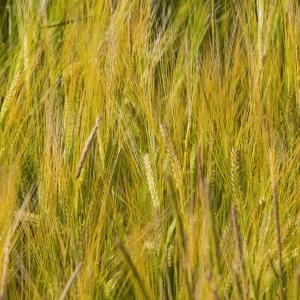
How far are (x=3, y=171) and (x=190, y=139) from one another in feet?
1.11

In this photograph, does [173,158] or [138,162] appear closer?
[173,158]

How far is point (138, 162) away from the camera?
1049mm

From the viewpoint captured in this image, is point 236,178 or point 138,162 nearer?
point 236,178

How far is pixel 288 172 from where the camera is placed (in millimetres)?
1005

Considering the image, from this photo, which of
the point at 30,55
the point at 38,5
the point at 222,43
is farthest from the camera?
the point at 222,43

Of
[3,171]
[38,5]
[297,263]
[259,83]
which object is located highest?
[38,5]

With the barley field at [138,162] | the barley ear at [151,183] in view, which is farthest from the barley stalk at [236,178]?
the barley ear at [151,183]

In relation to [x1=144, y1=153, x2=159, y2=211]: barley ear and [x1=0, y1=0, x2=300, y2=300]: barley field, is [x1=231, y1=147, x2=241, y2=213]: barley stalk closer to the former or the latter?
[x1=0, y1=0, x2=300, y2=300]: barley field

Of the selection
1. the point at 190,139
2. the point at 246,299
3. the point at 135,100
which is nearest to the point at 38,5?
the point at 135,100

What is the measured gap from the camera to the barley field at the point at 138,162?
864 millimetres

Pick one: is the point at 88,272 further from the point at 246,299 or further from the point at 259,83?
the point at 259,83

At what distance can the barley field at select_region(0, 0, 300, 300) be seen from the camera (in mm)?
864

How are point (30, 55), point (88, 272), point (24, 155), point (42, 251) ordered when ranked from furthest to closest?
point (30, 55) < point (24, 155) < point (42, 251) < point (88, 272)

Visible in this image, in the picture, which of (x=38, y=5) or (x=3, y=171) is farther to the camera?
(x=38, y=5)
